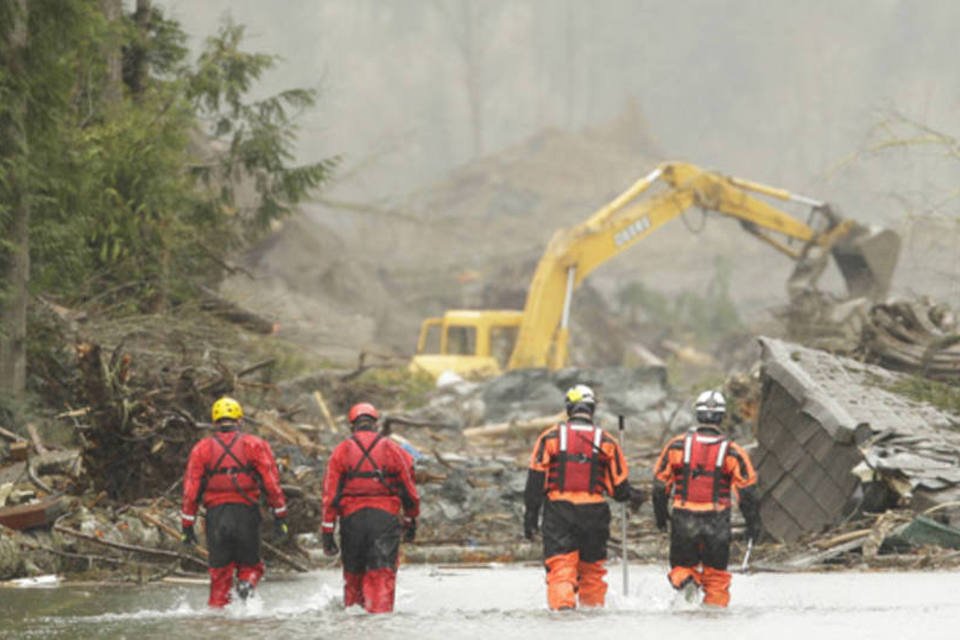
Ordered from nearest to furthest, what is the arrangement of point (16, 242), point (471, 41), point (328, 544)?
point (328, 544), point (16, 242), point (471, 41)

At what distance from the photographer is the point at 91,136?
65.1 ft

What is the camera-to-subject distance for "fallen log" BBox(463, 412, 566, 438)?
2405 cm

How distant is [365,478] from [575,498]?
1.56 metres

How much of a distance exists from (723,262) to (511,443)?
103ft

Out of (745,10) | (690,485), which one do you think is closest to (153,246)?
(690,485)

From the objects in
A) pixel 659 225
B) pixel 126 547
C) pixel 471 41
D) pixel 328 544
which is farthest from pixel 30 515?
pixel 471 41

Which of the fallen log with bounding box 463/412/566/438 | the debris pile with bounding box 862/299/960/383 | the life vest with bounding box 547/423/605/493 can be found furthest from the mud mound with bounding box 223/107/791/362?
the life vest with bounding box 547/423/605/493

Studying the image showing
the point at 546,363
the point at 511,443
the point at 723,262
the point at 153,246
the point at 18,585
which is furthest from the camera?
the point at 723,262

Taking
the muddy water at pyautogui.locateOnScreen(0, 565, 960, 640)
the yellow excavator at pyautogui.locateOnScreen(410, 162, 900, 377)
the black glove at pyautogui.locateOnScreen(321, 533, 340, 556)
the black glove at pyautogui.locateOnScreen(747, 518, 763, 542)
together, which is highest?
the yellow excavator at pyautogui.locateOnScreen(410, 162, 900, 377)

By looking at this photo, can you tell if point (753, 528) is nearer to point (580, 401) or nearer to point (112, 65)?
point (580, 401)

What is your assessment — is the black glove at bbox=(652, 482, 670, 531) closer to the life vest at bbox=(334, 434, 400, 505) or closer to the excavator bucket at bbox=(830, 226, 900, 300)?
the life vest at bbox=(334, 434, 400, 505)

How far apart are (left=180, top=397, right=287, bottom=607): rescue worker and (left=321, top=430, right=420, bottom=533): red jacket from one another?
1.74 ft

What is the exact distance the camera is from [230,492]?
11.1 m

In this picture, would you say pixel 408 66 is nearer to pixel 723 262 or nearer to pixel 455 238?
pixel 455 238
